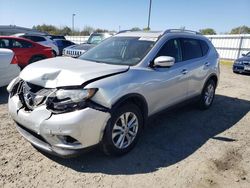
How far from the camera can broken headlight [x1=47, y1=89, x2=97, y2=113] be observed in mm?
3033

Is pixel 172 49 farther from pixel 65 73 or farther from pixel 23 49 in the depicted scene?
pixel 23 49

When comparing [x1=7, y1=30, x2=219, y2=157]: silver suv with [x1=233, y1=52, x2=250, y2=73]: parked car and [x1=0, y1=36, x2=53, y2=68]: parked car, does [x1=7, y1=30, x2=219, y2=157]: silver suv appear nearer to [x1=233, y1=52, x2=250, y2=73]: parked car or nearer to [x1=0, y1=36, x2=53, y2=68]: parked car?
[x1=0, y1=36, x2=53, y2=68]: parked car

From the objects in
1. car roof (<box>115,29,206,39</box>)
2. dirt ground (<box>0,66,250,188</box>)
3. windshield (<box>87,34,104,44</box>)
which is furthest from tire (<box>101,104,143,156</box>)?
windshield (<box>87,34,104,44</box>)

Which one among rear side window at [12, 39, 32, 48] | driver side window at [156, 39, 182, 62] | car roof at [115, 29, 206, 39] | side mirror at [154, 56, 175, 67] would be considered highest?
car roof at [115, 29, 206, 39]

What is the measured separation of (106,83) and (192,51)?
2752 millimetres

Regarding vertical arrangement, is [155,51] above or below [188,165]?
above

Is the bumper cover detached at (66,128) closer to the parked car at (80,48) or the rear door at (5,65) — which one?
the rear door at (5,65)

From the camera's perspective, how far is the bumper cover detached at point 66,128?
2967mm

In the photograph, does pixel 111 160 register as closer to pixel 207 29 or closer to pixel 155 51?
pixel 155 51

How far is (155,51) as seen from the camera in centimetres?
414

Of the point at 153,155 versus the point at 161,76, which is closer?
the point at 153,155

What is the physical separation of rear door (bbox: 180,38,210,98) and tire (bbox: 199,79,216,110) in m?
0.30

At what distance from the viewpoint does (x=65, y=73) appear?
130 inches

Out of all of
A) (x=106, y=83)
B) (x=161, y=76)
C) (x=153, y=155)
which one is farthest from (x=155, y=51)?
(x=153, y=155)
